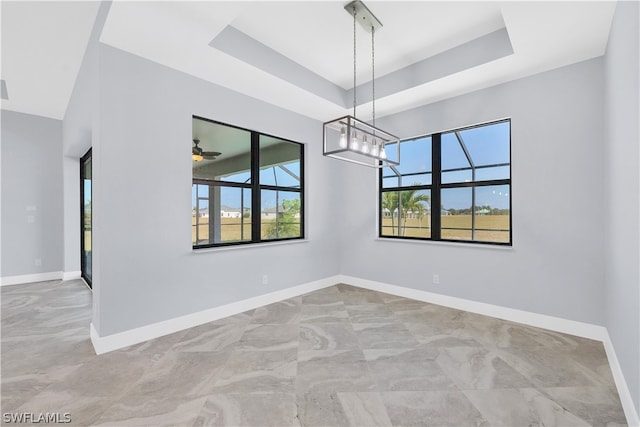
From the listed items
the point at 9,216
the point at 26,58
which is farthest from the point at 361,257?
the point at 9,216

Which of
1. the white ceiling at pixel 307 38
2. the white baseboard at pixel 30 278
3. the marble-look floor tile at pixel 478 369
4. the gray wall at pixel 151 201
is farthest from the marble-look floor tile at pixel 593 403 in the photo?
the white baseboard at pixel 30 278

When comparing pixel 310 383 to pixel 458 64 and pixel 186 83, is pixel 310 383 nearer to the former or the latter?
pixel 186 83

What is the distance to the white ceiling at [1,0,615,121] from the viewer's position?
7.29 feet

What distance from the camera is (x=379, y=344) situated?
104 inches

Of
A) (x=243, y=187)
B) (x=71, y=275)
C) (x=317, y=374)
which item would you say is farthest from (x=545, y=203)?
(x=71, y=275)

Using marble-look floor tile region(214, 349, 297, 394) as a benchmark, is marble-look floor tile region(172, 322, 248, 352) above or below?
above

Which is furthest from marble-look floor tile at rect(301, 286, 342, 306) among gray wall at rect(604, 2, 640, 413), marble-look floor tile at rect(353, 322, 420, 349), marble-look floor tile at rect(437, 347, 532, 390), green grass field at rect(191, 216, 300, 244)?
gray wall at rect(604, 2, 640, 413)

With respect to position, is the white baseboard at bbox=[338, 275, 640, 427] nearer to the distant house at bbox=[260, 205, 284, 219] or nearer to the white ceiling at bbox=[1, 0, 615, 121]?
the distant house at bbox=[260, 205, 284, 219]

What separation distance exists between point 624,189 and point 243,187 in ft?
11.5

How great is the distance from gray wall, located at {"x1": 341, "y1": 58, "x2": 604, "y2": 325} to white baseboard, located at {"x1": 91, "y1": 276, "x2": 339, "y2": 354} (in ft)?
7.04

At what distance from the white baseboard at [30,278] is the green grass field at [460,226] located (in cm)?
586

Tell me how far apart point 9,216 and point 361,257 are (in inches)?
232

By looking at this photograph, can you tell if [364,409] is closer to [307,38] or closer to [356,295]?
[356,295]

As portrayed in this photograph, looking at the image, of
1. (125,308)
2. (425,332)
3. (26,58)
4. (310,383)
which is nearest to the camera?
(310,383)
